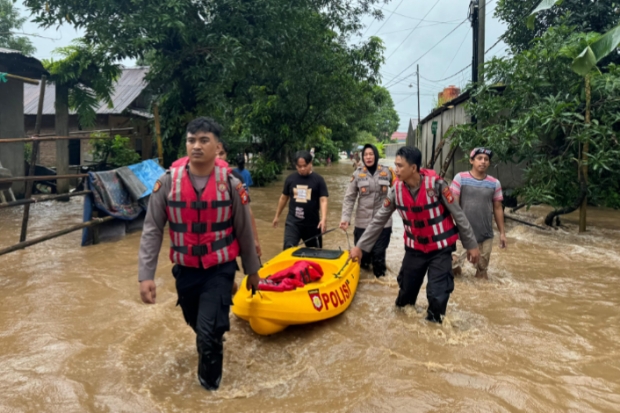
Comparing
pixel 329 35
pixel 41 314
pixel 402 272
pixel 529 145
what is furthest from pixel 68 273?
pixel 329 35

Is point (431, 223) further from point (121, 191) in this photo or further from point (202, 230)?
point (121, 191)

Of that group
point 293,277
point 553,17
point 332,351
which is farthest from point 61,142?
point 553,17

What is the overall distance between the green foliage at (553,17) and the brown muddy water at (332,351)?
28.2 feet

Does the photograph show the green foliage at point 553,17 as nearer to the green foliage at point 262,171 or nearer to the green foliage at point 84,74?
the green foliage at point 262,171

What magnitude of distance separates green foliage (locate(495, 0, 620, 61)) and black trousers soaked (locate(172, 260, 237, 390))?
1121cm

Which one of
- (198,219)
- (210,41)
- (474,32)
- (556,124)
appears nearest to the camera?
(198,219)

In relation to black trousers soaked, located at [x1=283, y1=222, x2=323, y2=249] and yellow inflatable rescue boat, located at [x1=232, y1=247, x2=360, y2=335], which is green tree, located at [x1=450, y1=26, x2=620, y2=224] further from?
yellow inflatable rescue boat, located at [x1=232, y1=247, x2=360, y2=335]

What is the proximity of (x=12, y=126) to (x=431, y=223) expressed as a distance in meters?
11.5

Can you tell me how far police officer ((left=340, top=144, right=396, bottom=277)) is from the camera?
6129 millimetres

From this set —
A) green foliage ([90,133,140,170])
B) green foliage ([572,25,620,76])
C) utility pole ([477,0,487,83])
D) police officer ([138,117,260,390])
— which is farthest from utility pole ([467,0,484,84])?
green foliage ([572,25,620,76])

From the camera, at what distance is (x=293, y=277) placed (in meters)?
4.87

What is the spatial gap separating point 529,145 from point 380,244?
4176 millimetres


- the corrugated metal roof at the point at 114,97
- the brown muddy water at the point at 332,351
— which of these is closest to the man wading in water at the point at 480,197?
the brown muddy water at the point at 332,351

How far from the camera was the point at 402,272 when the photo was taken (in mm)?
4730
